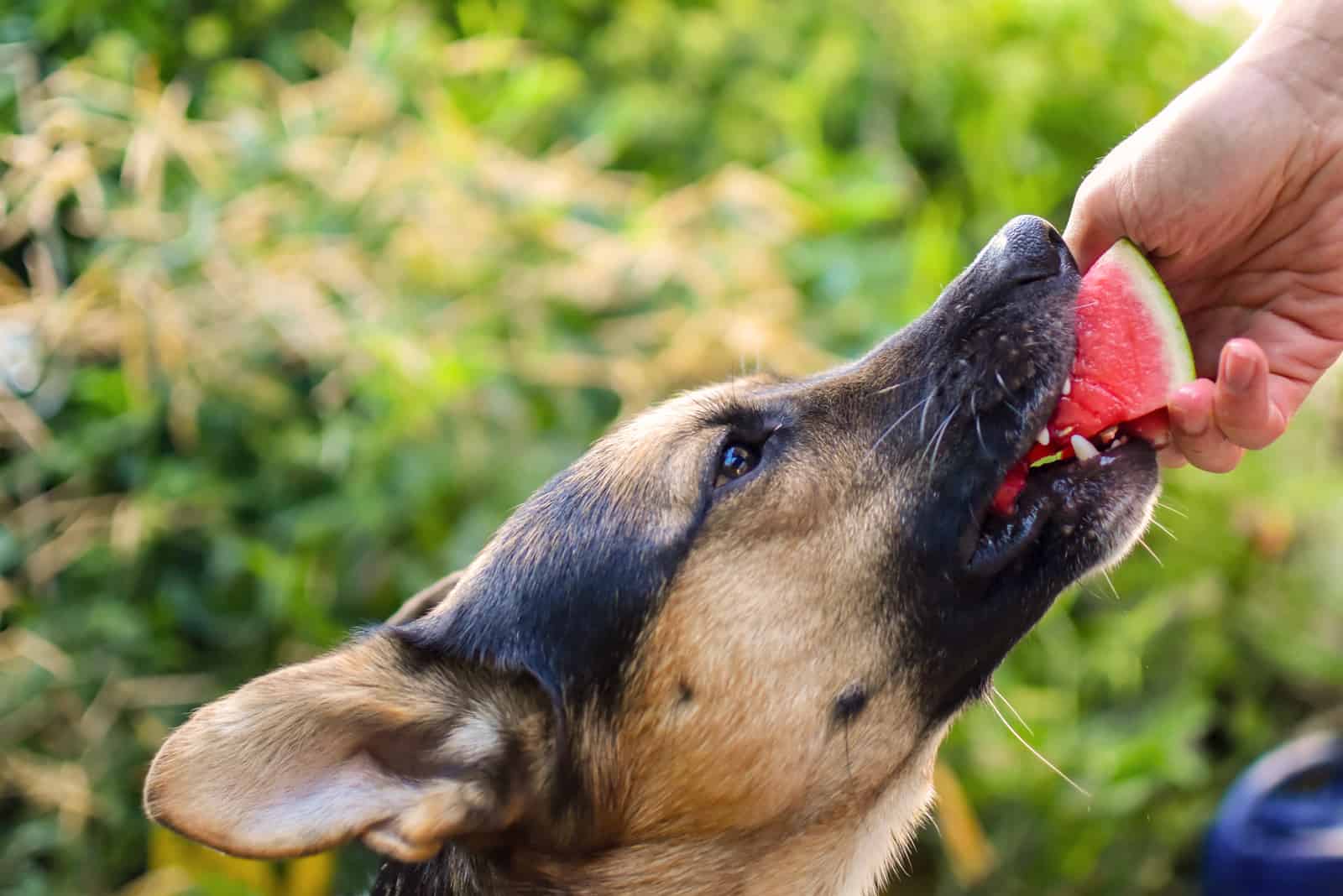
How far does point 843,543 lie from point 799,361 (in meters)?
2.14

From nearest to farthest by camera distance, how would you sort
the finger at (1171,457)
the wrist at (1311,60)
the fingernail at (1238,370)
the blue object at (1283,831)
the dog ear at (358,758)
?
the dog ear at (358,758), the fingernail at (1238,370), the wrist at (1311,60), the finger at (1171,457), the blue object at (1283,831)

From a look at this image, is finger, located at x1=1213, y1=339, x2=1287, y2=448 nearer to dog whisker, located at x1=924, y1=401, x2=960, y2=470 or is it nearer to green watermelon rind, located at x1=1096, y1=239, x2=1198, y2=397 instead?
green watermelon rind, located at x1=1096, y1=239, x2=1198, y2=397

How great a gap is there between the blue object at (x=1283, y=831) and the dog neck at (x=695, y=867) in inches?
103

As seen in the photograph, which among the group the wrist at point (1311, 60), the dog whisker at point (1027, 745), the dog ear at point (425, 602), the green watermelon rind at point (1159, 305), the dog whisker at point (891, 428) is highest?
the wrist at point (1311, 60)

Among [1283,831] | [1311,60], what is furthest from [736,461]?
[1283,831]

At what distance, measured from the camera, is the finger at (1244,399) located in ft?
7.80

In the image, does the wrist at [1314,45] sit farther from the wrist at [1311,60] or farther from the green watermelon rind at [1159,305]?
the green watermelon rind at [1159,305]

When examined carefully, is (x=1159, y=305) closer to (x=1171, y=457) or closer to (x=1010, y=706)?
(x=1171, y=457)

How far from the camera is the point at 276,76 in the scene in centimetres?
578

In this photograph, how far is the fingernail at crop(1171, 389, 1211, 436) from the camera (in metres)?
2.51

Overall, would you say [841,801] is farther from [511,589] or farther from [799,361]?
[799,361]

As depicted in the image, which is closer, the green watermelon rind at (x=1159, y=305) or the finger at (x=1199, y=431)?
the finger at (x=1199, y=431)

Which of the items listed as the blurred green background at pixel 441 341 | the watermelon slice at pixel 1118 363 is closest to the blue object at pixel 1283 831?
the blurred green background at pixel 441 341

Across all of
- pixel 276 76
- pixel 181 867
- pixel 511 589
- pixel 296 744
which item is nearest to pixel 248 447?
pixel 181 867
